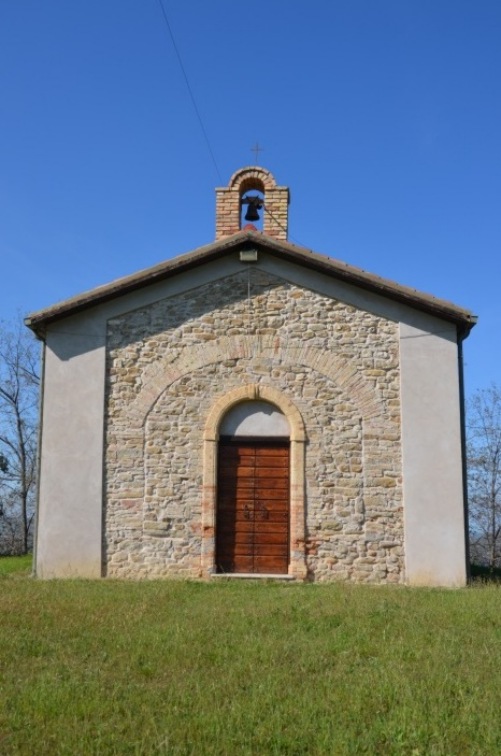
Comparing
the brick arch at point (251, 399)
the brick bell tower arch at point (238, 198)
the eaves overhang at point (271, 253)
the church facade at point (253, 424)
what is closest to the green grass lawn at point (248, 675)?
A: the church facade at point (253, 424)

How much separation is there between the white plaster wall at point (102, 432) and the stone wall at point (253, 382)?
208 millimetres

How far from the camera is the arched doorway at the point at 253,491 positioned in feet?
43.6

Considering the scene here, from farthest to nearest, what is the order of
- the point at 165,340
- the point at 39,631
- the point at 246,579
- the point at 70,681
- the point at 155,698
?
the point at 165,340 → the point at 246,579 → the point at 39,631 → the point at 70,681 → the point at 155,698

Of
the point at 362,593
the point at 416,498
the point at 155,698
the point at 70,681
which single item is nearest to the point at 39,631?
the point at 70,681

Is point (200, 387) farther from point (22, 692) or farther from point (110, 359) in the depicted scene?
point (22, 692)

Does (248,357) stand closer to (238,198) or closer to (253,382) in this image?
(253,382)

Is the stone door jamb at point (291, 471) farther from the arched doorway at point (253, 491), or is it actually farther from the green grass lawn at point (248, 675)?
the green grass lawn at point (248, 675)

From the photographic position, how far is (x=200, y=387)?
45.0 ft

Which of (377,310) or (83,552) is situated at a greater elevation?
(377,310)

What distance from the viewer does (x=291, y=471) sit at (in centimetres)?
1336

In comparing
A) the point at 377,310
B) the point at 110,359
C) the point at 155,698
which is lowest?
the point at 155,698

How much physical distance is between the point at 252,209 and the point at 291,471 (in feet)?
18.1

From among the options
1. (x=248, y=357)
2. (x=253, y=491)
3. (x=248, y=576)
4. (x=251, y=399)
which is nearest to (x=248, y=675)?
(x=248, y=576)

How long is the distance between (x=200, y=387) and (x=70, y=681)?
8009 mm
